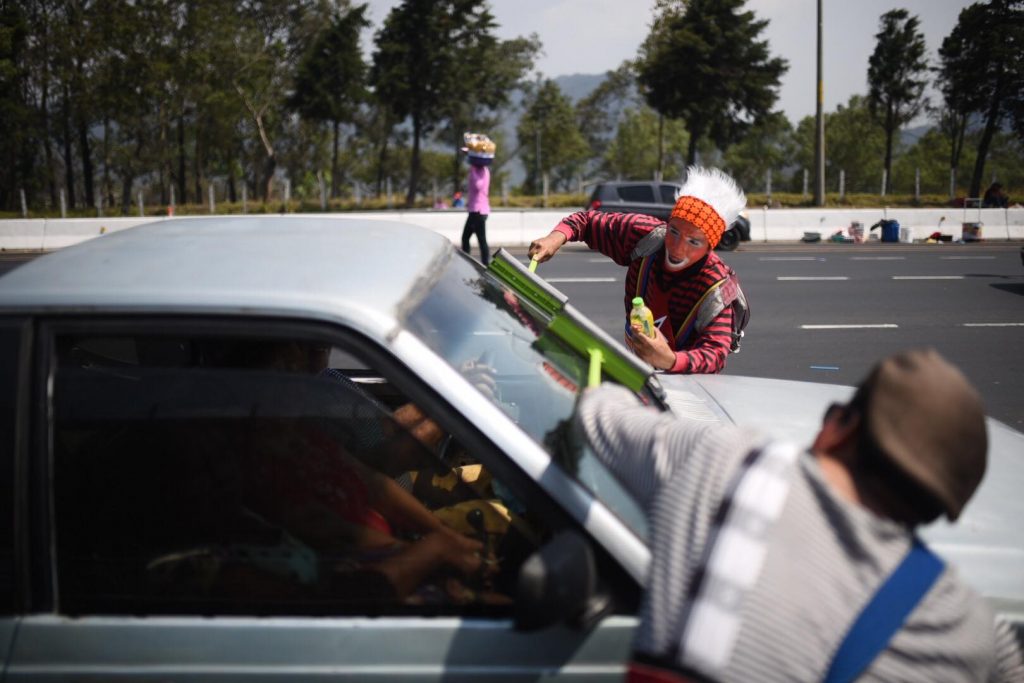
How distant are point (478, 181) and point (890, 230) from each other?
13.7m

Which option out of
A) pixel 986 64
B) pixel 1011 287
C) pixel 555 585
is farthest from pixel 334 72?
A: pixel 555 585

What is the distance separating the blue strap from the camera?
1.27m

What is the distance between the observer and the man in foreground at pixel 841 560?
1.26 meters

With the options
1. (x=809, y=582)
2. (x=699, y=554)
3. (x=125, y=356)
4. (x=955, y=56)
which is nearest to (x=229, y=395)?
(x=125, y=356)

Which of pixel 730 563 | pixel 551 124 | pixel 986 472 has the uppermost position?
pixel 551 124

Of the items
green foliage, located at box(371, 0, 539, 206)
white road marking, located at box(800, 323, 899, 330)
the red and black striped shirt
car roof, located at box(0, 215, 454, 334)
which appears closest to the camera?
car roof, located at box(0, 215, 454, 334)

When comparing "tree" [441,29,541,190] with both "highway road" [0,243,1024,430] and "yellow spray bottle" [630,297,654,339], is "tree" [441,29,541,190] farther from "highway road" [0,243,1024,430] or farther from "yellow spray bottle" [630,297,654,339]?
"yellow spray bottle" [630,297,654,339]

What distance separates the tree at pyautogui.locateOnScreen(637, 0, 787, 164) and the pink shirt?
33.3 m

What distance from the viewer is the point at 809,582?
1278mm

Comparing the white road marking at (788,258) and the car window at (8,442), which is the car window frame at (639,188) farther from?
the car window at (8,442)

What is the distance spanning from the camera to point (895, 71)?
50844mm

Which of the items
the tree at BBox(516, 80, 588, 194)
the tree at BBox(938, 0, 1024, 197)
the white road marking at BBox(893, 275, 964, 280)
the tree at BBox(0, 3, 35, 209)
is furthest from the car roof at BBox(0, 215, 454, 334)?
the tree at BBox(516, 80, 588, 194)

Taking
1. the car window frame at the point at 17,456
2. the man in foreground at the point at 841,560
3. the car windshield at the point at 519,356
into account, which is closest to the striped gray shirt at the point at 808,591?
the man in foreground at the point at 841,560

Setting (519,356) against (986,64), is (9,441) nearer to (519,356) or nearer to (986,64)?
(519,356)
